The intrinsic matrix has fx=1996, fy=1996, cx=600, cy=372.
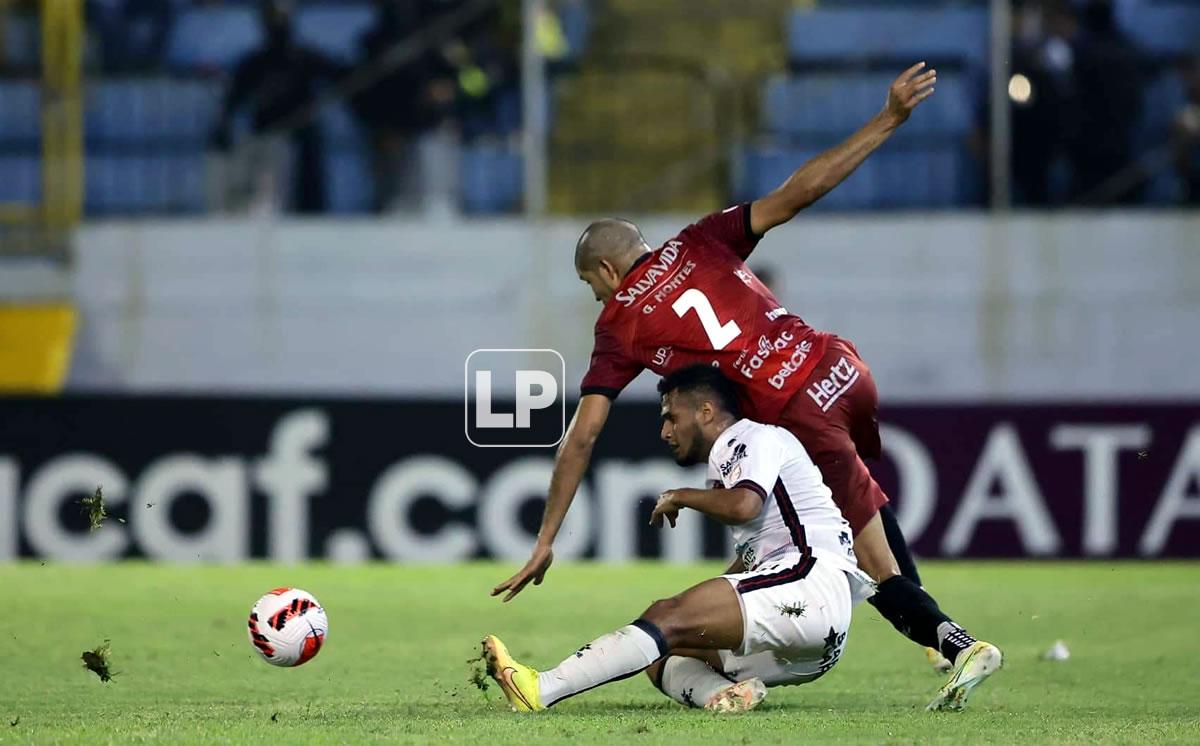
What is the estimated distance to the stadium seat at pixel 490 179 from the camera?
1460 centimetres

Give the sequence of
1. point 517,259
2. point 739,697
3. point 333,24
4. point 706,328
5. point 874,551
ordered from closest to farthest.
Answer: point 739,697 → point 706,328 → point 874,551 → point 517,259 → point 333,24

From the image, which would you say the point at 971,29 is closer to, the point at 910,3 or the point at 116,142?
the point at 910,3

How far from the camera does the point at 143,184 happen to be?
14.8m

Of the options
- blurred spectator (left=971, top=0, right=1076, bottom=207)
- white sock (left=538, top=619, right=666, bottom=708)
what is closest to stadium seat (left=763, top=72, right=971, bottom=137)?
blurred spectator (left=971, top=0, right=1076, bottom=207)

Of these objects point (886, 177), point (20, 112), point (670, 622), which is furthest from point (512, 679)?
point (20, 112)

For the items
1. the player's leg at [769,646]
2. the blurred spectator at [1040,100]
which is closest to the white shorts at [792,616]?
the player's leg at [769,646]

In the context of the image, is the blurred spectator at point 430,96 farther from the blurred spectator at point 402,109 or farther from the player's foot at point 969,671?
A: the player's foot at point 969,671

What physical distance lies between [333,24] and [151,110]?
1626 mm

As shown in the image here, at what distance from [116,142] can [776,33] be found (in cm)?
516

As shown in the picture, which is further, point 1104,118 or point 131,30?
point 131,30

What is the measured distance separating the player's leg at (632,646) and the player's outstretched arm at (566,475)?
300mm

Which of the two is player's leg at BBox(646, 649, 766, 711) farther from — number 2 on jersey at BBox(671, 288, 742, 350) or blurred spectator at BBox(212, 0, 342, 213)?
blurred spectator at BBox(212, 0, 342, 213)

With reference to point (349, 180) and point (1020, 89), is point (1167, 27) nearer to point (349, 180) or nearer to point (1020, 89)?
point (1020, 89)

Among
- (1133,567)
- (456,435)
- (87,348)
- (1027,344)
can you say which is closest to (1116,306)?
(1027,344)
